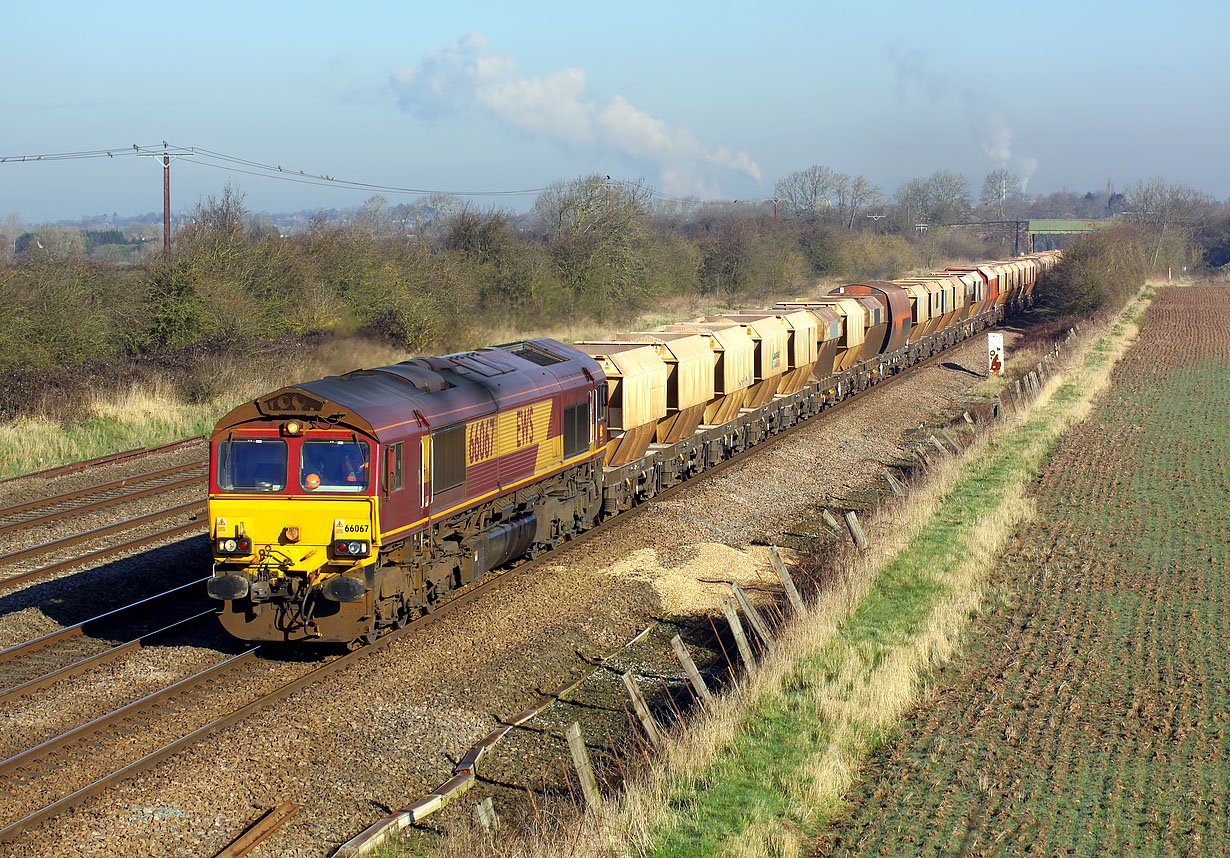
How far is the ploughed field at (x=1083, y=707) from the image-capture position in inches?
358

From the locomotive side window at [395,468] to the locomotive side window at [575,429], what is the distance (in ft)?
18.0

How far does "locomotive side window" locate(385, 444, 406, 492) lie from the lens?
13.2m

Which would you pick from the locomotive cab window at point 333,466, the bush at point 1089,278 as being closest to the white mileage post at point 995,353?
the bush at point 1089,278

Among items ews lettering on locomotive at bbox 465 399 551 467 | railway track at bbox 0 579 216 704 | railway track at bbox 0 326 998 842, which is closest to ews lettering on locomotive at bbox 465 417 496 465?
ews lettering on locomotive at bbox 465 399 551 467

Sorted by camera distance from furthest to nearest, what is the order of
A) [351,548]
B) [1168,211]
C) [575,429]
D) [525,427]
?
[1168,211]
[575,429]
[525,427]
[351,548]

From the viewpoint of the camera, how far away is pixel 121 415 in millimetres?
30156

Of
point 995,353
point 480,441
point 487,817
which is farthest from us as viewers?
point 995,353

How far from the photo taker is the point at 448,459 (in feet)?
48.3

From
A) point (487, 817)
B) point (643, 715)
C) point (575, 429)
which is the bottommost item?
point (487, 817)

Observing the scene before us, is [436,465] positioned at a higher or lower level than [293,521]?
higher

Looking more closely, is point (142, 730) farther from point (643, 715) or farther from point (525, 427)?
point (525, 427)

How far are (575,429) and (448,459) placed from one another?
4.70m

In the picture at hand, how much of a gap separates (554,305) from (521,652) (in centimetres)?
3982

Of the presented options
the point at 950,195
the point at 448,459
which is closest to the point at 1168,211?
the point at 950,195
